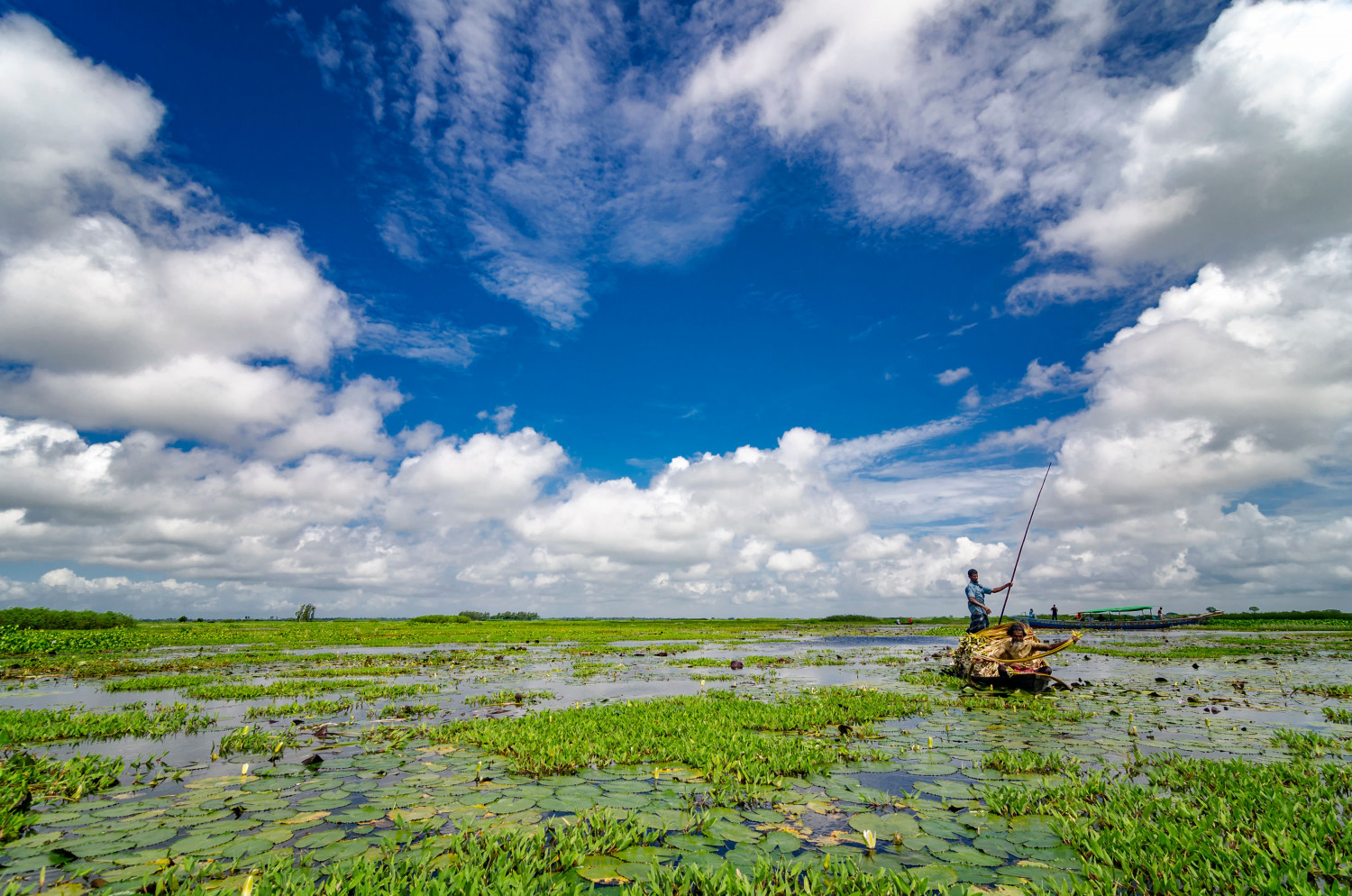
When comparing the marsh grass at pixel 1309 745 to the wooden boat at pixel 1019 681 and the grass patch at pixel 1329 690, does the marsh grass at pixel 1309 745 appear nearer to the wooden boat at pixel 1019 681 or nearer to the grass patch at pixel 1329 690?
the wooden boat at pixel 1019 681

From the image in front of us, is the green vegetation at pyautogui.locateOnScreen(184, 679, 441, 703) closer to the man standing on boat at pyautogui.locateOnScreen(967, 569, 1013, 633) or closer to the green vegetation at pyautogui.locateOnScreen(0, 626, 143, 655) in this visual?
the man standing on boat at pyautogui.locateOnScreen(967, 569, 1013, 633)

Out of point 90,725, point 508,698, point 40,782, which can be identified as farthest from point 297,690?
point 40,782

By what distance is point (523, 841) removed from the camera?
221 inches

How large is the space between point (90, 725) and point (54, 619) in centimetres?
5372

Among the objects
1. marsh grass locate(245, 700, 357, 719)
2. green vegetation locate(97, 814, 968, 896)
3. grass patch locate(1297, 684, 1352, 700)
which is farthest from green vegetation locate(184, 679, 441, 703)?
grass patch locate(1297, 684, 1352, 700)

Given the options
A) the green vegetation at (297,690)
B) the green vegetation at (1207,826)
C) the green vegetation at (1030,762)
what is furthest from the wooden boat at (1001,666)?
the green vegetation at (297,690)

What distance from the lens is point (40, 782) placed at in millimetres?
7328

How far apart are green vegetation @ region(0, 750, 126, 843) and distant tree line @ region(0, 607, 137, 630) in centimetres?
5177

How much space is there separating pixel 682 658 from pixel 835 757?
941 inches

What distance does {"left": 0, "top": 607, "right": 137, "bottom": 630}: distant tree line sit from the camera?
44719mm

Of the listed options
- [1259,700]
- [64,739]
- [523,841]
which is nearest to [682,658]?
[1259,700]

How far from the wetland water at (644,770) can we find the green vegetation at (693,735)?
0.06 metres

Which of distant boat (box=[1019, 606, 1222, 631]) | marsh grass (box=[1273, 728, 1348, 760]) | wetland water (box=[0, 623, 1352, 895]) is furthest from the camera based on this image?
distant boat (box=[1019, 606, 1222, 631])

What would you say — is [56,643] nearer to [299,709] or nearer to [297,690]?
[297,690]
